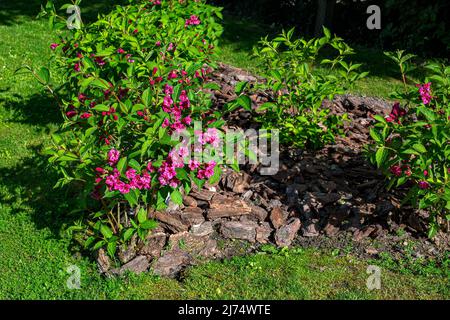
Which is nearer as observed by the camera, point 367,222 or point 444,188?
point 444,188

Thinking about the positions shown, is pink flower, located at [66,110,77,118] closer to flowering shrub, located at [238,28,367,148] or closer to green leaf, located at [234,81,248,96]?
green leaf, located at [234,81,248,96]

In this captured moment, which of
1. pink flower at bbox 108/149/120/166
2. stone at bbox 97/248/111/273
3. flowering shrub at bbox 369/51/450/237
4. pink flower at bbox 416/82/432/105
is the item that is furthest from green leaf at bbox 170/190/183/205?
pink flower at bbox 416/82/432/105

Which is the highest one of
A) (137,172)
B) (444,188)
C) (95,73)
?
(95,73)

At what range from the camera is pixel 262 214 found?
4.95 m

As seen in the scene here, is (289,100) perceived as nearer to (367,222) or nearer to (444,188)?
(367,222)

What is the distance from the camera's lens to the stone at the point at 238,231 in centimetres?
476

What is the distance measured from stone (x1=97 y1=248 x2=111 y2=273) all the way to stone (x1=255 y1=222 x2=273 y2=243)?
1.07m

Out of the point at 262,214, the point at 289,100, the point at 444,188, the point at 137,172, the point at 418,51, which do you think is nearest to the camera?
the point at 137,172

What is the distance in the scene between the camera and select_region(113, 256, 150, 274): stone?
4383 mm

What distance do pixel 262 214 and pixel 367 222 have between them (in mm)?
775

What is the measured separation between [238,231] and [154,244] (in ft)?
2.04

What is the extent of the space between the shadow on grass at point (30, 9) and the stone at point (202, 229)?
22.9 feet

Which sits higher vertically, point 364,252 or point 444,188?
point 444,188
